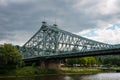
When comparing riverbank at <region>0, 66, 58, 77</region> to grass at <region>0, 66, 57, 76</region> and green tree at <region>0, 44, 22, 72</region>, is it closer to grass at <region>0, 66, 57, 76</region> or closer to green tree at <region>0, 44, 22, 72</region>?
grass at <region>0, 66, 57, 76</region>

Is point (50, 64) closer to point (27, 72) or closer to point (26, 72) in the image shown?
point (27, 72)

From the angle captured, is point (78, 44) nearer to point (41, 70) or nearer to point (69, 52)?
point (69, 52)

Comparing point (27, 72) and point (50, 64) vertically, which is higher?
point (50, 64)

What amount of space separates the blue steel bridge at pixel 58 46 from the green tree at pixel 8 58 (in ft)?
61.4

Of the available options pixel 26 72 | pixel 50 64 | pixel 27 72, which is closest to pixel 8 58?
pixel 26 72

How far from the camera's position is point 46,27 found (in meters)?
131

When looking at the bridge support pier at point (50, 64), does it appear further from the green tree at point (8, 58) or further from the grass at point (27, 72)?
the green tree at point (8, 58)

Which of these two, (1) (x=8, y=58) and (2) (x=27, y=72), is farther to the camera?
(2) (x=27, y=72)

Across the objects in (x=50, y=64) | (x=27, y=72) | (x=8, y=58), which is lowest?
(x=27, y=72)

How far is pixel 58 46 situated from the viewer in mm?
121812

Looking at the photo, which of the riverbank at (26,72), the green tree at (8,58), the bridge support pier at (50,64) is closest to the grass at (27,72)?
the riverbank at (26,72)

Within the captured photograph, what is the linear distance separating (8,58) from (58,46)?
3326 centimetres

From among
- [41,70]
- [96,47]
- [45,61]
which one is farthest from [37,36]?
[96,47]

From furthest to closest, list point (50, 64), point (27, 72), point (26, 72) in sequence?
1. point (50, 64)
2. point (27, 72)
3. point (26, 72)
